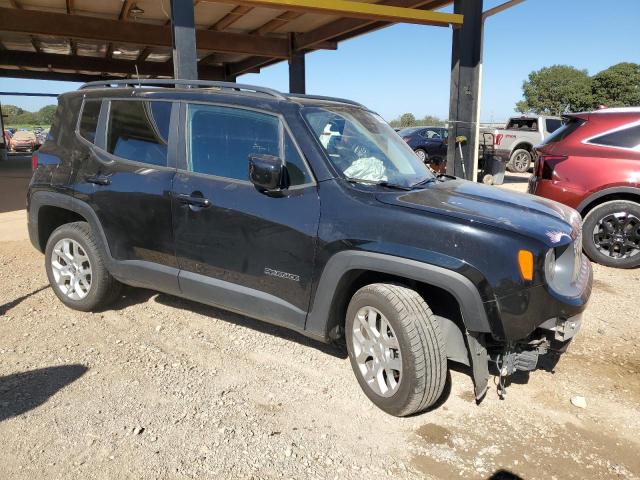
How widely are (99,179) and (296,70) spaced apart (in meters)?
10.9

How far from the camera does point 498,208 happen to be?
3.16 meters

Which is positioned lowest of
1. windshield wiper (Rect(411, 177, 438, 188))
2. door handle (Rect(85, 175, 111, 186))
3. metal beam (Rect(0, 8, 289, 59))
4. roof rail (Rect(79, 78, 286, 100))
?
door handle (Rect(85, 175, 111, 186))

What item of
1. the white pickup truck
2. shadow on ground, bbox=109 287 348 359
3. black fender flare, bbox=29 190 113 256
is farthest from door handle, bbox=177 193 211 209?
the white pickup truck

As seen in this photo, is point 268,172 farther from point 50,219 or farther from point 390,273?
point 50,219

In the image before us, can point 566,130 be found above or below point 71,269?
above

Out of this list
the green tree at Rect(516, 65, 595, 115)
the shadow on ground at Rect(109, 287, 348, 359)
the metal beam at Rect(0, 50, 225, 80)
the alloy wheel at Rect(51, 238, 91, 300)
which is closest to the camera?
the shadow on ground at Rect(109, 287, 348, 359)

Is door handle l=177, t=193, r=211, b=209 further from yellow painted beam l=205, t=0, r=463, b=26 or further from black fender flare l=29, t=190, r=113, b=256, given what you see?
yellow painted beam l=205, t=0, r=463, b=26

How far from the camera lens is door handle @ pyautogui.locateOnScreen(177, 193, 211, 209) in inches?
142

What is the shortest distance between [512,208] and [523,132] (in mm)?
16442

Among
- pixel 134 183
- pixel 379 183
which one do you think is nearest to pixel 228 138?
pixel 134 183

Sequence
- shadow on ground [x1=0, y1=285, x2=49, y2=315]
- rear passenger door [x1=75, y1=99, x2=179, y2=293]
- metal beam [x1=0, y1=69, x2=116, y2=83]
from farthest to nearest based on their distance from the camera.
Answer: metal beam [x1=0, y1=69, x2=116, y2=83] → shadow on ground [x1=0, y1=285, x2=49, y2=315] → rear passenger door [x1=75, y1=99, x2=179, y2=293]

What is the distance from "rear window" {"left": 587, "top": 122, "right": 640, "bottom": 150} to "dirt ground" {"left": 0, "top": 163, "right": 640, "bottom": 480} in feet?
8.47

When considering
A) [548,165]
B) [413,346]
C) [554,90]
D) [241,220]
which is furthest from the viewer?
[554,90]

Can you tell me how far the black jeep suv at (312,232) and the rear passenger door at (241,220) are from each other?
0.01 m
